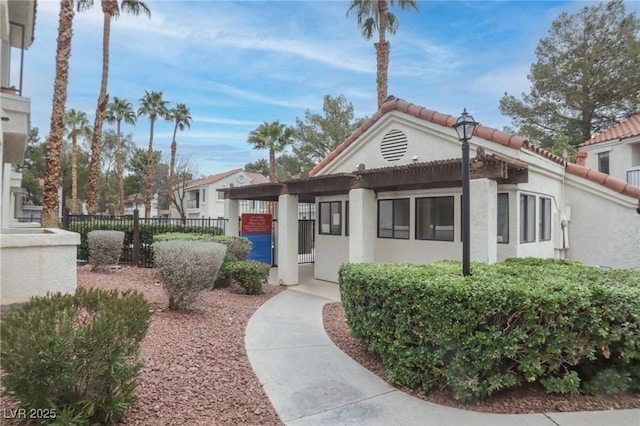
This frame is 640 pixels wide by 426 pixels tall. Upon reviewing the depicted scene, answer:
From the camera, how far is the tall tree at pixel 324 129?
96.1 ft

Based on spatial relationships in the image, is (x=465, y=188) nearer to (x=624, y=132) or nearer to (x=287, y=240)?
(x=287, y=240)

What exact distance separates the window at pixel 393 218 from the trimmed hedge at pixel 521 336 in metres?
5.96

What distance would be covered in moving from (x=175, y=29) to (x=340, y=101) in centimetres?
2209

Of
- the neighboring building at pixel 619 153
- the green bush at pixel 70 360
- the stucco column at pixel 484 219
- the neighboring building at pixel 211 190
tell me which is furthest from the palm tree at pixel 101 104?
the neighboring building at pixel 619 153

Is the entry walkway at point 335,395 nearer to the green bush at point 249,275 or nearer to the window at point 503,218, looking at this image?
the green bush at point 249,275

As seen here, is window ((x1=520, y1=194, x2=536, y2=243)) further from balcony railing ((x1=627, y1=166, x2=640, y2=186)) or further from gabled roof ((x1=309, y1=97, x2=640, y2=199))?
balcony railing ((x1=627, y1=166, x2=640, y2=186))

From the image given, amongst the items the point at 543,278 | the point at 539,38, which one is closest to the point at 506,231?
the point at 543,278

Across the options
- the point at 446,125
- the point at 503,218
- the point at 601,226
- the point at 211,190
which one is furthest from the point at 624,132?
the point at 211,190

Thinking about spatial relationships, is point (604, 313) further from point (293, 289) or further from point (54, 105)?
point (54, 105)

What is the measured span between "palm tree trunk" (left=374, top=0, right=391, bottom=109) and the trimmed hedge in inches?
534

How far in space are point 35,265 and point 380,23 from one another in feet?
53.9

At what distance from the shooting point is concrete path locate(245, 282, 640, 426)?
3.43 m

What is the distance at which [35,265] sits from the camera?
5.04 m

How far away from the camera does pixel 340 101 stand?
30.0 m
